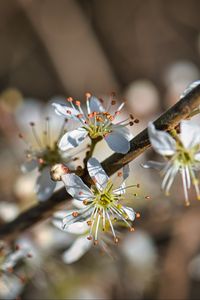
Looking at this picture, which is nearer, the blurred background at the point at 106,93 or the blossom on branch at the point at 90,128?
the blossom on branch at the point at 90,128

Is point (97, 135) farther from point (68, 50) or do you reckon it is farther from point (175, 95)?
point (68, 50)

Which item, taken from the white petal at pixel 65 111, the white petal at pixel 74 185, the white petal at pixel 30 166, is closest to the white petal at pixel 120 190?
the white petal at pixel 74 185

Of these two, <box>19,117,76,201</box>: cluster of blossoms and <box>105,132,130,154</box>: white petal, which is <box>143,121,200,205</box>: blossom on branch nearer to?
<box>105,132,130,154</box>: white petal

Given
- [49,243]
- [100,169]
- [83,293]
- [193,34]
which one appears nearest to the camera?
[100,169]

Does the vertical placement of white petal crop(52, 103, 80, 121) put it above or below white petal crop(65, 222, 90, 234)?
above

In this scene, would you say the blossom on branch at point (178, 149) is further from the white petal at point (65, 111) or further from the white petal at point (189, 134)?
the white petal at point (65, 111)

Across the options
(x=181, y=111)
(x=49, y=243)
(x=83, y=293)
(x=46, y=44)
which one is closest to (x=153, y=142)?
(x=181, y=111)

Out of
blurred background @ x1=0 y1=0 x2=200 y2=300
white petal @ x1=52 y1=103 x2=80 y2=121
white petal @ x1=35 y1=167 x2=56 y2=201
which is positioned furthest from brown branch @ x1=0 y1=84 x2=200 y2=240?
blurred background @ x1=0 y1=0 x2=200 y2=300
